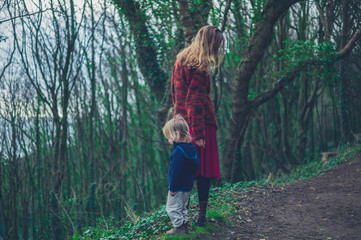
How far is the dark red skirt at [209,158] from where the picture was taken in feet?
9.59

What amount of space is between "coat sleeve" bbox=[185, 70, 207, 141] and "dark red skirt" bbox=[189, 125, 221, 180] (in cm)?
9

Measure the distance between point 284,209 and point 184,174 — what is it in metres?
1.77

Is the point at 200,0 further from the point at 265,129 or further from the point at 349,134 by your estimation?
the point at 265,129

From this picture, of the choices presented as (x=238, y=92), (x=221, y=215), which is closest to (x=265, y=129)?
(x=238, y=92)

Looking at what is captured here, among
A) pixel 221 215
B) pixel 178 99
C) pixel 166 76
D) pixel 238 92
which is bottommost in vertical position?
pixel 221 215

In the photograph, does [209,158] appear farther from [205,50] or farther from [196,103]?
[205,50]

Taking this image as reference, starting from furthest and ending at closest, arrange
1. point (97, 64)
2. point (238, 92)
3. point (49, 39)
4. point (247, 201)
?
point (97, 64) < point (49, 39) < point (238, 92) < point (247, 201)

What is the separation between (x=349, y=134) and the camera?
24.5 feet

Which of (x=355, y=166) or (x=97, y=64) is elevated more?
(x=97, y=64)

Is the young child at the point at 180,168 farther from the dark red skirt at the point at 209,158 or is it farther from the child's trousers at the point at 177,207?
the dark red skirt at the point at 209,158

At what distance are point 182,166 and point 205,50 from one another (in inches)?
43.8

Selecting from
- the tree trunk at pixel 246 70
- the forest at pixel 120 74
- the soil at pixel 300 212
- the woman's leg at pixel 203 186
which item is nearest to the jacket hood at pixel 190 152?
the woman's leg at pixel 203 186

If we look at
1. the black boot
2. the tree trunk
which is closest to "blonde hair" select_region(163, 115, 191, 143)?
the black boot

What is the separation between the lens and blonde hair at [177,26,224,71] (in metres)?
2.86
